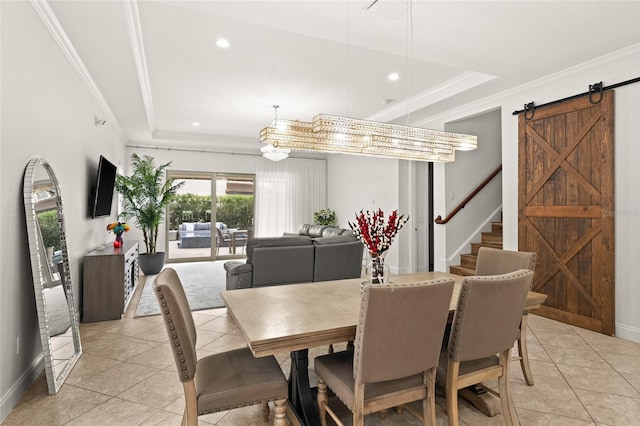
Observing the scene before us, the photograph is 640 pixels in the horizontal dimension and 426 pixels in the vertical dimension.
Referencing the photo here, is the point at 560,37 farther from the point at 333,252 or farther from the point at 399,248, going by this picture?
the point at 399,248

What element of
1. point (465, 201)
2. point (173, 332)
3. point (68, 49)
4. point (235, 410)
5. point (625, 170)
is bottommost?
point (235, 410)

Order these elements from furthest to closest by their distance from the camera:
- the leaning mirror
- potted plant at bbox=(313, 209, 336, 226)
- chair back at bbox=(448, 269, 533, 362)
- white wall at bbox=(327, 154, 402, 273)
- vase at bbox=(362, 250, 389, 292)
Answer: potted plant at bbox=(313, 209, 336, 226) → white wall at bbox=(327, 154, 402, 273) → the leaning mirror → vase at bbox=(362, 250, 389, 292) → chair back at bbox=(448, 269, 533, 362)

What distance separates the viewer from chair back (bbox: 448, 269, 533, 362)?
1.68 meters

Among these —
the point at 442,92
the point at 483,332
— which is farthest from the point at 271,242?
the point at 442,92

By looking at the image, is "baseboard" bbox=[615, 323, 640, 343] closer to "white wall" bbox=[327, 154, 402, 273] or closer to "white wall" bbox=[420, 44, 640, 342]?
"white wall" bbox=[420, 44, 640, 342]

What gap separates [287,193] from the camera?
29.6 feet

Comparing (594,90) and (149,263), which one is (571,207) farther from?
(149,263)

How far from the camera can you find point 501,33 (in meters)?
3.00

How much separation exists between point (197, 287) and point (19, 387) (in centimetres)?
325

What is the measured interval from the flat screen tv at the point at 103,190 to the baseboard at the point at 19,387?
2.21 m

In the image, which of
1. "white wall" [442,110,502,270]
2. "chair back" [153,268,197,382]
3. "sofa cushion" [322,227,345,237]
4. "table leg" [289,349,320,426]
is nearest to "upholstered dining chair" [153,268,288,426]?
"chair back" [153,268,197,382]

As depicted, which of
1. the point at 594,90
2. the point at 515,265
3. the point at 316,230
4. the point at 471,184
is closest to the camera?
the point at 515,265

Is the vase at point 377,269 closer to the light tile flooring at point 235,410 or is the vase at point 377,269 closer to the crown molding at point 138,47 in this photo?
the light tile flooring at point 235,410

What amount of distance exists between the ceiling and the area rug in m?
2.47
